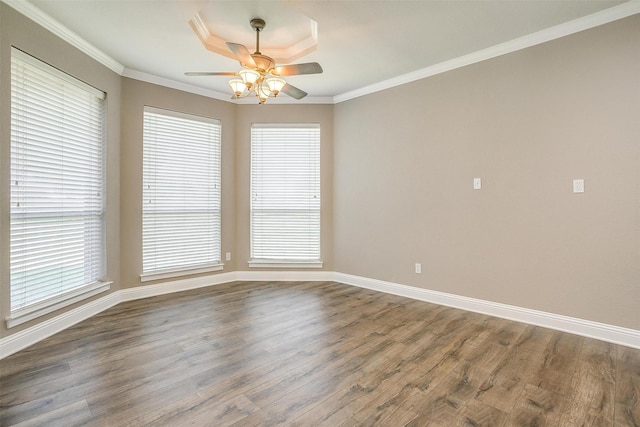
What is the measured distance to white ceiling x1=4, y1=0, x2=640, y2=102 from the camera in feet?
8.27

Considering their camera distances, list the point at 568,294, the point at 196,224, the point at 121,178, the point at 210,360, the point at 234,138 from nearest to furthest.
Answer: the point at 210,360 < the point at 568,294 < the point at 121,178 < the point at 196,224 < the point at 234,138

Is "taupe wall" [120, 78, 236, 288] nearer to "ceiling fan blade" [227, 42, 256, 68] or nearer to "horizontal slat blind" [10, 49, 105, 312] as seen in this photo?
"horizontal slat blind" [10, 49, 105, 312]

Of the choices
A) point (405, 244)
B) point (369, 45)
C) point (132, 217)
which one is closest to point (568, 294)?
point (405, 244)

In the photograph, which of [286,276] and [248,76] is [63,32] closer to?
[248,76]

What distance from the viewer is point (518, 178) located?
3105 mm

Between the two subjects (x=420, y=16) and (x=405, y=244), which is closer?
(x=420, y=16)

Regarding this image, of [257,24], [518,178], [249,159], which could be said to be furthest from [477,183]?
[249,159]

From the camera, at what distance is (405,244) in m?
4.01

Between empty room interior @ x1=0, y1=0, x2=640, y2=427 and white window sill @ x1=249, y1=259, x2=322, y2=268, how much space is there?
38cm

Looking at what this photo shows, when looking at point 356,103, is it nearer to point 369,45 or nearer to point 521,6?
point 369,45

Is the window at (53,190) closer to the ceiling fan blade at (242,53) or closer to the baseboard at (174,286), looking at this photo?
the baseboard at (174,286)

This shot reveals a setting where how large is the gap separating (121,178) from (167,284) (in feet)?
4.79

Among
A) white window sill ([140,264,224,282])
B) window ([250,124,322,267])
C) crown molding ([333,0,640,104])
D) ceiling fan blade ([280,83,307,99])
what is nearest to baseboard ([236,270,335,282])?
window ([250,124,322,267])

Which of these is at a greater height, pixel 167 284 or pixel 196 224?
pixel 196 224
